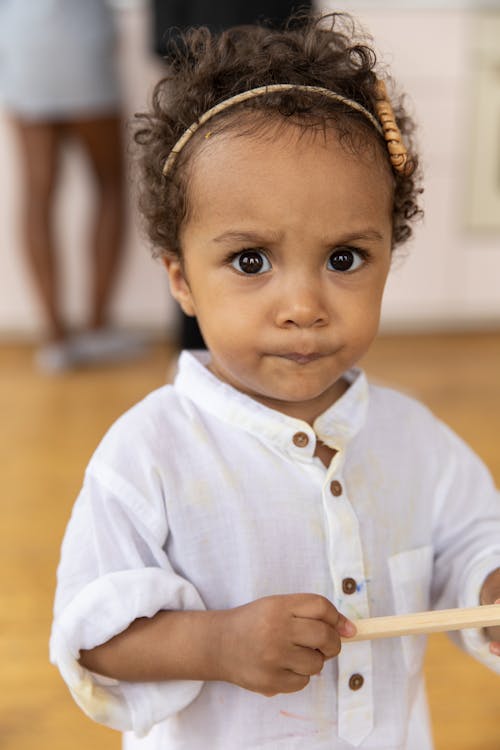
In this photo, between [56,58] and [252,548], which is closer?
[252,548]

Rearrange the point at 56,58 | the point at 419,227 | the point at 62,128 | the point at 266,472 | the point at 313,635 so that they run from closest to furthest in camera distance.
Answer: the point at 313,635, the point at 266,472, the point at 56,58, the point at 62,128, the point at 419,227

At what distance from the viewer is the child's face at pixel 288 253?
0.68m

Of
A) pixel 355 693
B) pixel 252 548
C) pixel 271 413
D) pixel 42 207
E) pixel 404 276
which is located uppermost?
pixel 42 207

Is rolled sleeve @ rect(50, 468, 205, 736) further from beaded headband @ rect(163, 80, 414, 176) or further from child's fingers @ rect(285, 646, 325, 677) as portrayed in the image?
beaded headband @ rect(163, 80, 414, 176)

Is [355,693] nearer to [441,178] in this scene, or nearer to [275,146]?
[275,146]

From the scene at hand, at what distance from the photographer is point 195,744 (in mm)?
757

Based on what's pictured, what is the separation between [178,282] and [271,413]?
0.44ft

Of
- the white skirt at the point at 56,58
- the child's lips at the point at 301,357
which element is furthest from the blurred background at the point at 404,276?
the child's lips at the point at 301,357

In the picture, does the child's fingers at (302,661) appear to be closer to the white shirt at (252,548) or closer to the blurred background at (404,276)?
the white shirt at (252,548)

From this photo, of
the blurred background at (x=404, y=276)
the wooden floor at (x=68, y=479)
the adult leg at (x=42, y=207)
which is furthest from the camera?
the adult leg at (x=42, y=207)

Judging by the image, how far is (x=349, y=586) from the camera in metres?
0.75

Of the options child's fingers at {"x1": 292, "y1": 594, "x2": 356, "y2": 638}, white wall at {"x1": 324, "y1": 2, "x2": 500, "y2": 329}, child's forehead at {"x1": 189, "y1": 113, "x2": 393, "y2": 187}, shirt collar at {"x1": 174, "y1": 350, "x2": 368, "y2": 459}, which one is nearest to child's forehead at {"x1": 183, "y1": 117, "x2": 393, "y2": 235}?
child's forehead at {"x1": 189, "y1": 113, "x2": 393, "y2": 187}

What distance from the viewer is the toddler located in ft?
2.23

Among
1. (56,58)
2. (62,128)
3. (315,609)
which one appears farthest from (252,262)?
(62,128)
